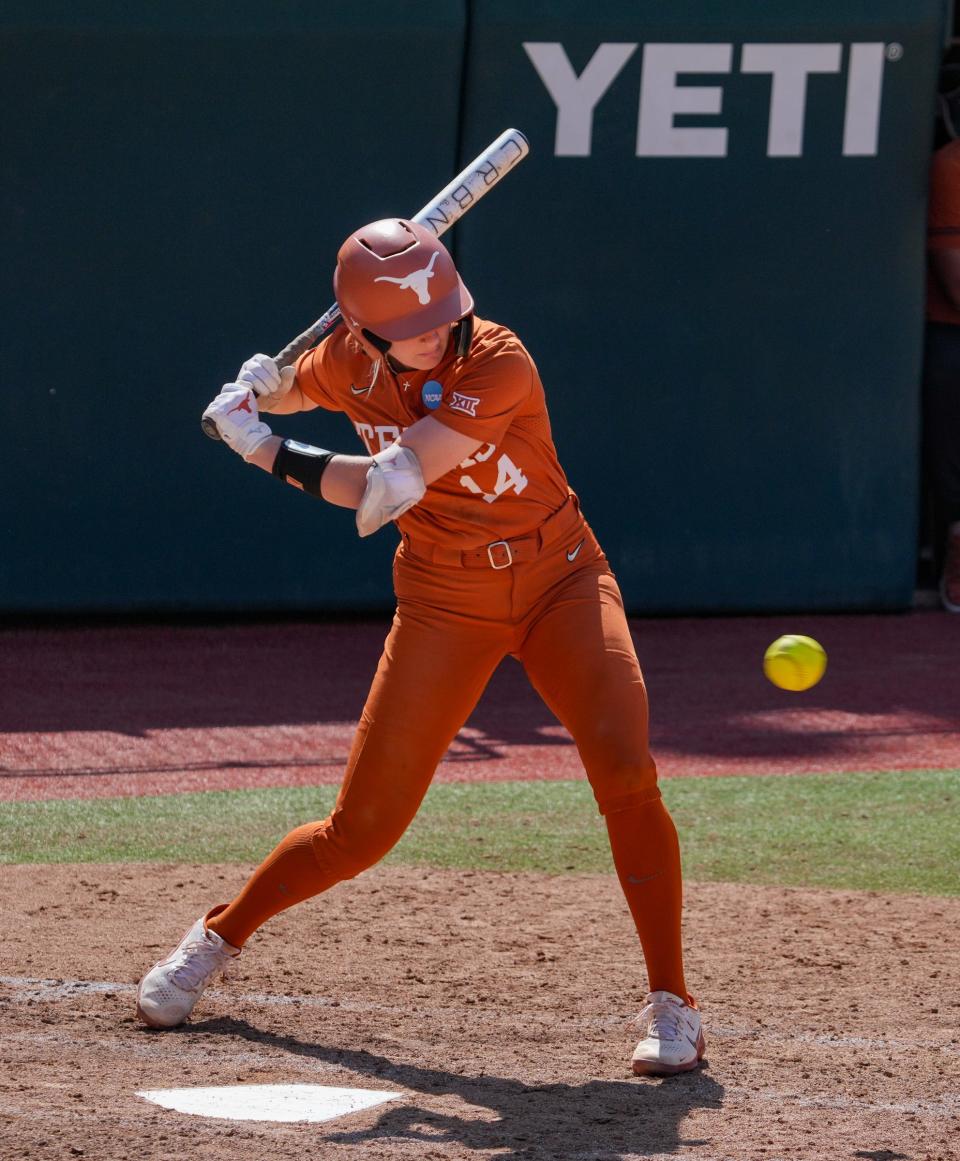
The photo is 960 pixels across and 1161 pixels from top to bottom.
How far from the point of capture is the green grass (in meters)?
6.07

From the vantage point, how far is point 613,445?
982cm

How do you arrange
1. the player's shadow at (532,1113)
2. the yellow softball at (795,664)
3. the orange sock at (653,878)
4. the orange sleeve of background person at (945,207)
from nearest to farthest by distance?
1. the player's shadow at (532,1113)
2. the orange sock at (653,878)
3. the yellow softball at (795,664)
4. the orange sleeve of background person at (945,207)

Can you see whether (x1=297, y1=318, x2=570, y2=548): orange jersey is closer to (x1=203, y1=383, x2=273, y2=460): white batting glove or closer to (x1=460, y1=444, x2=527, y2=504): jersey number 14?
(x1=460, y1=444, x2=527, y2=504): jersey number 14

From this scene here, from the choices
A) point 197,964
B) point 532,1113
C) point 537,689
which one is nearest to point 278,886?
point 197,964

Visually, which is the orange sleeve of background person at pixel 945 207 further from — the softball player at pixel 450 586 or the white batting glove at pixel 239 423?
the white batting glove at pixel 239 423

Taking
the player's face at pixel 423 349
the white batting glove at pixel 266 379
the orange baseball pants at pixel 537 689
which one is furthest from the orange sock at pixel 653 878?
the white batting glove at pixel 266 379

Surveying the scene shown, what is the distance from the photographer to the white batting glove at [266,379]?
15.0 feet

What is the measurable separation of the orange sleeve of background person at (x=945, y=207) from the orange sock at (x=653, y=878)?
6.48 meters

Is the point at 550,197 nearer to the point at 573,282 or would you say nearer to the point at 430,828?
the point at 573,282

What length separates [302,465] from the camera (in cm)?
420

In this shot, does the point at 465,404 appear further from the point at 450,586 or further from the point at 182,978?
the point at 182,978

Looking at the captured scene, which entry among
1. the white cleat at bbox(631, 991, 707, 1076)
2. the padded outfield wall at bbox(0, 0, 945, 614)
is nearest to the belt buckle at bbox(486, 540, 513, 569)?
the white cleat at bbox(631, 991, 707, 1076)

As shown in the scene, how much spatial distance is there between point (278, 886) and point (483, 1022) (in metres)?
0.60

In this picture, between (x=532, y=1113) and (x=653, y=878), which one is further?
(x=653, y=878)
